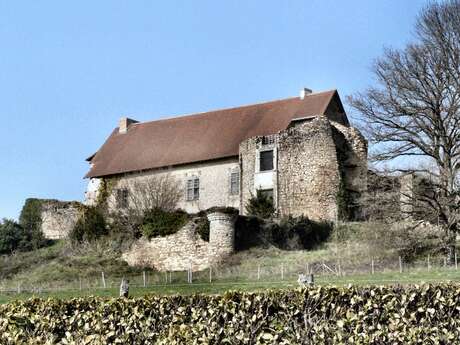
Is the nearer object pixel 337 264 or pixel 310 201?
pixel 337 264

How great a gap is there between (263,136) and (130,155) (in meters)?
11.1

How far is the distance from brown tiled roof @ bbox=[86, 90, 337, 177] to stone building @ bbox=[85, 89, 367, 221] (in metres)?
0.07

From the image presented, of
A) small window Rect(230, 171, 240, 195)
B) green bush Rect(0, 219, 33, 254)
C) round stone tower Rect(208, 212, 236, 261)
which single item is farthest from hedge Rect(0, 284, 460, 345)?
green bush Rect(0, 219, 33, 254)

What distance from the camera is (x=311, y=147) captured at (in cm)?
4316

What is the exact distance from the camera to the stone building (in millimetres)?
42750

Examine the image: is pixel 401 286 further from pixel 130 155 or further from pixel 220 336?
pixel 130 155

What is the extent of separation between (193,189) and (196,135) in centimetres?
412

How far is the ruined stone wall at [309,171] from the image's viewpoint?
139 ft

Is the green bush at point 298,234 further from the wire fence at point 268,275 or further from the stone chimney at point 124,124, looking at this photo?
the stone chimney at point 124,124

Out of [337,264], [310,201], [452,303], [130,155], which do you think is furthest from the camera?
[130,155]

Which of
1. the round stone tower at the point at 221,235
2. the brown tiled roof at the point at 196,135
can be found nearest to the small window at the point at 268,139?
the brown tiled roof at the point at 196,135

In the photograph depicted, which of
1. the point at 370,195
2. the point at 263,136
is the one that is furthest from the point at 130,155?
the point at 370,195

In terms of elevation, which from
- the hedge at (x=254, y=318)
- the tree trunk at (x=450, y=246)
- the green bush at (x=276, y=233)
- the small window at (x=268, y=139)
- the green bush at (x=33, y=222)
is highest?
the small window at (x=268, y=139)

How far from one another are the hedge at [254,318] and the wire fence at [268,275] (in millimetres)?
9434
